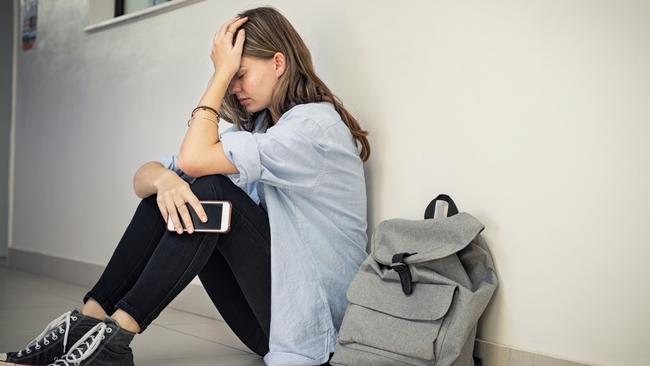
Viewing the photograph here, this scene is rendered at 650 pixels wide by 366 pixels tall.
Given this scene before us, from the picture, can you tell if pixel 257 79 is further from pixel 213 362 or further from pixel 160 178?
pixel 213 362

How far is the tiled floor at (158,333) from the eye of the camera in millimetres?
1817

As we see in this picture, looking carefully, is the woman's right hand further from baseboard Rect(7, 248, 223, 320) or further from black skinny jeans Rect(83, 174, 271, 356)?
baseboard Rect(7, 248, 223, 320)

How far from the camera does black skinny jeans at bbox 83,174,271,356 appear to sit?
4.82 feet

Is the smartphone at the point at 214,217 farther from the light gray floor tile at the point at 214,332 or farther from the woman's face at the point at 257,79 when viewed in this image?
the light gray floor tile at the point at 214,332

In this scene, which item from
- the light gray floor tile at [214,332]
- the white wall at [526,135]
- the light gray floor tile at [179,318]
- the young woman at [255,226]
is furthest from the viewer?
the light gray floor tile at [179,318]

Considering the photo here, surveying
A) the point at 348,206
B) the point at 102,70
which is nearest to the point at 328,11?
the point at 348,206

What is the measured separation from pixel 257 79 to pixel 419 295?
2.12 ft

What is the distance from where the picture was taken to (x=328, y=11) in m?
2.12

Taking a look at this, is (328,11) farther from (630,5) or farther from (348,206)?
(630,5)

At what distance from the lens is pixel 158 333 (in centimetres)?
216

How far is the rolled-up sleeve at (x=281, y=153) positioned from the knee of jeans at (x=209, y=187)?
1.7 inches

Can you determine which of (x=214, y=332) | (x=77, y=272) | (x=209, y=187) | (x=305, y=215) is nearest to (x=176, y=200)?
(x=209, y=187)

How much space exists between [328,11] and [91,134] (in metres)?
1.70

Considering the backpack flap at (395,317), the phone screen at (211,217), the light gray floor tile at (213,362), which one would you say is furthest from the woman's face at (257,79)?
the light gray floor tile at (213,362)
